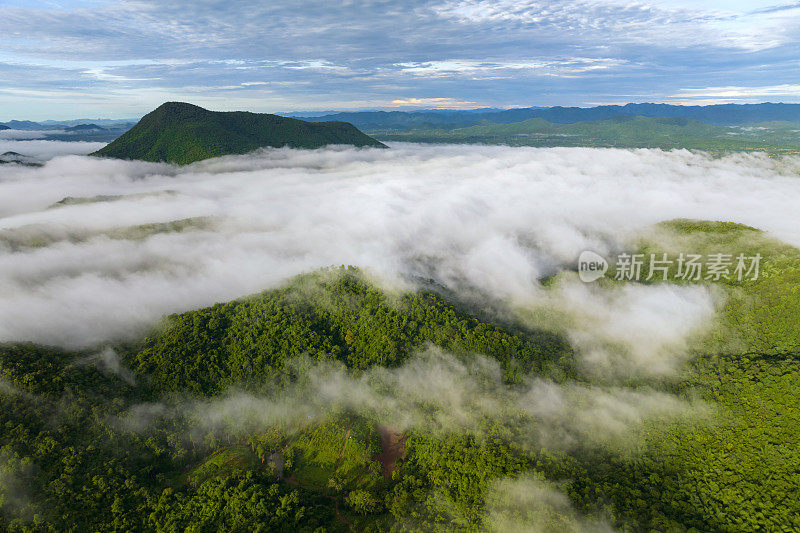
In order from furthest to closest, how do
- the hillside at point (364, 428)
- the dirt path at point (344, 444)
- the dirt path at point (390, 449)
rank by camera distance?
1. the dirt path at point (390, 449)
2. the dirt path at point (344, 444)
3. the hillside at point (364, 428)

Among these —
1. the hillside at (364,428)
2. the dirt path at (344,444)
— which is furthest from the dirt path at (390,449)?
the dirt path at (344,444)

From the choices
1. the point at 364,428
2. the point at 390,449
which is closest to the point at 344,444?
the point at 364,428

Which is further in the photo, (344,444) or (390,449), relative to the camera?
(390,449)

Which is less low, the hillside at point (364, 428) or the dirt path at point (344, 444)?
the hillside at point (364, 428)

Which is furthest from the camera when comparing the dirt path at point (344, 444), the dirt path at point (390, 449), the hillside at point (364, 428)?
the dirt path at point (390, 449)

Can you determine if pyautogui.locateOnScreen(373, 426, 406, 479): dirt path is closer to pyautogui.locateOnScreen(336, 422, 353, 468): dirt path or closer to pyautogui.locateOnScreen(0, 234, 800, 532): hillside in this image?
pyautogui.locateOnScreen(0, 234, 800, 532): hillside

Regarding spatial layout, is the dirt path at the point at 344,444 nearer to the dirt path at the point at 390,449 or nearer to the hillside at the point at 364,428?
the hillside at the point at 364,428

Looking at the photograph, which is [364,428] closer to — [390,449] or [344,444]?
[344,444]

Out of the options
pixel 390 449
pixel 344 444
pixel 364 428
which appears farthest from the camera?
pixel 364 428

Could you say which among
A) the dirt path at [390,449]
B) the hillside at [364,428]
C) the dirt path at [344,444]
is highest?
the hillside at [364,428]
